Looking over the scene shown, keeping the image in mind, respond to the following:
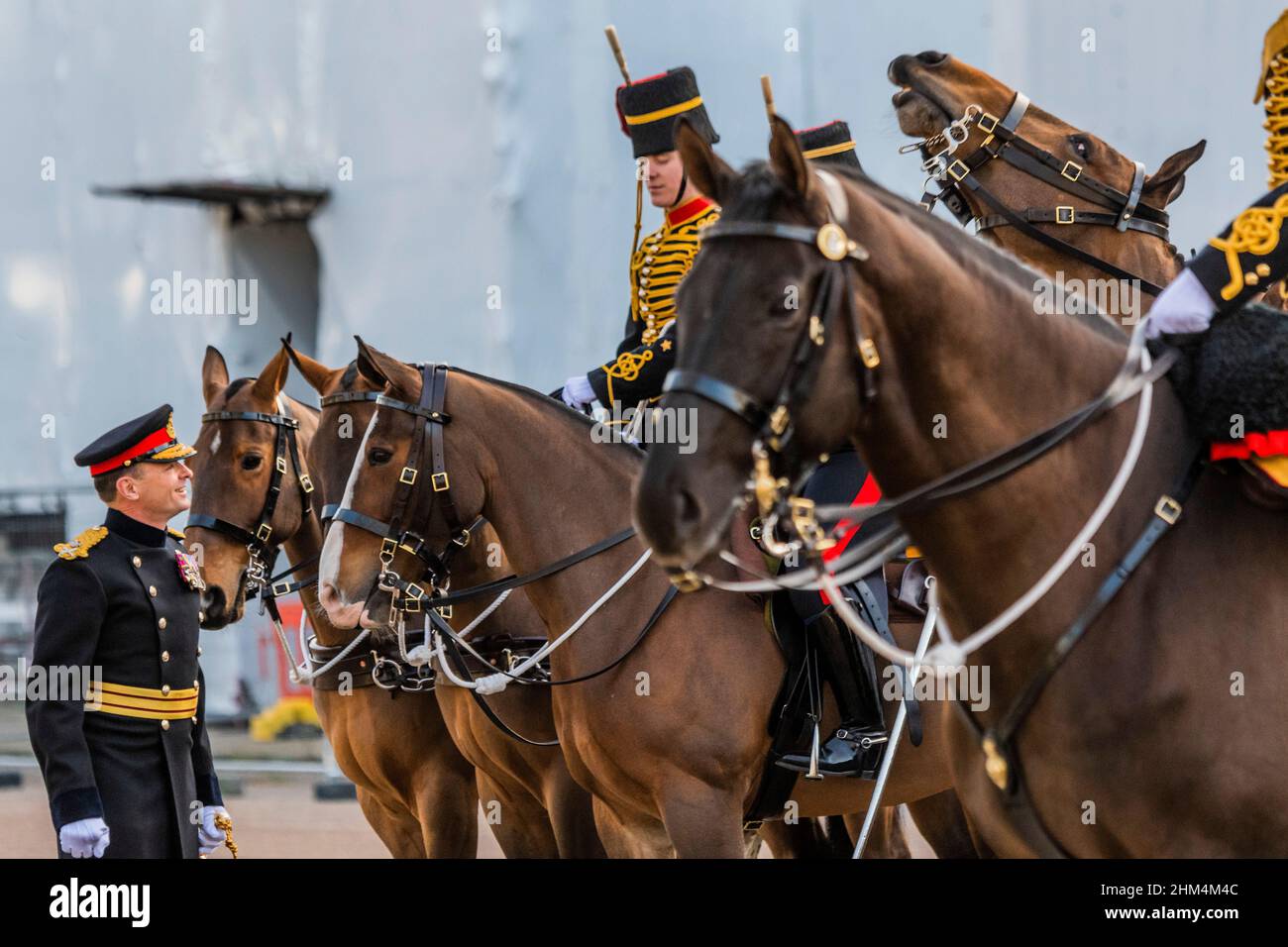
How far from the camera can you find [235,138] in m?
13.4

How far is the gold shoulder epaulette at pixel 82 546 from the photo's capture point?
455cm

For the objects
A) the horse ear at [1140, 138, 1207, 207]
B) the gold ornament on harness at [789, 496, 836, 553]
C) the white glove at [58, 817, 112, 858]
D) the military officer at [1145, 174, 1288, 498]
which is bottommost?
the white glove at [58, 817, 112, 858]

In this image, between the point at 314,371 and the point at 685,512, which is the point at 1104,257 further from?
the point at 685,512

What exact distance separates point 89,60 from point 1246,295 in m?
12.6

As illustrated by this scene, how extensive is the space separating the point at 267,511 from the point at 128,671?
1.56m

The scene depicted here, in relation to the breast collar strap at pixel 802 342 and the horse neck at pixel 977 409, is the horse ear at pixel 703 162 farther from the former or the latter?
→ the horse neck at pixel 977 409

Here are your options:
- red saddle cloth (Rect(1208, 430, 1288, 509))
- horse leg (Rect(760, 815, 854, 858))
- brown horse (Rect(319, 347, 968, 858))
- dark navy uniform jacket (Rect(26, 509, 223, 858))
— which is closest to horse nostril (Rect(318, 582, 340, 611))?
brown horse (Rect(319, 347, 968, 858))

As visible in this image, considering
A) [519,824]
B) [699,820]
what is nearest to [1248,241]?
[699,820]

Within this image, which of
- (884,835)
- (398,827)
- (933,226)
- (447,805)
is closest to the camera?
(933,226)

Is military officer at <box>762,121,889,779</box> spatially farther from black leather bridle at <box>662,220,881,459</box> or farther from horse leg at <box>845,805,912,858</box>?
black leather bridle at <box>662,220,881,459</box>

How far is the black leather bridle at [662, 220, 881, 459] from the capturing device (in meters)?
2.82

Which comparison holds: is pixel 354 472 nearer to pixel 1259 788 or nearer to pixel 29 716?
pixel 29 716

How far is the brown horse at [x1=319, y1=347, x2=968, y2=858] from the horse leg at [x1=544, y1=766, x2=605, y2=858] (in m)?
0.40

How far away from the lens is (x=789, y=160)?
9.50 feet
